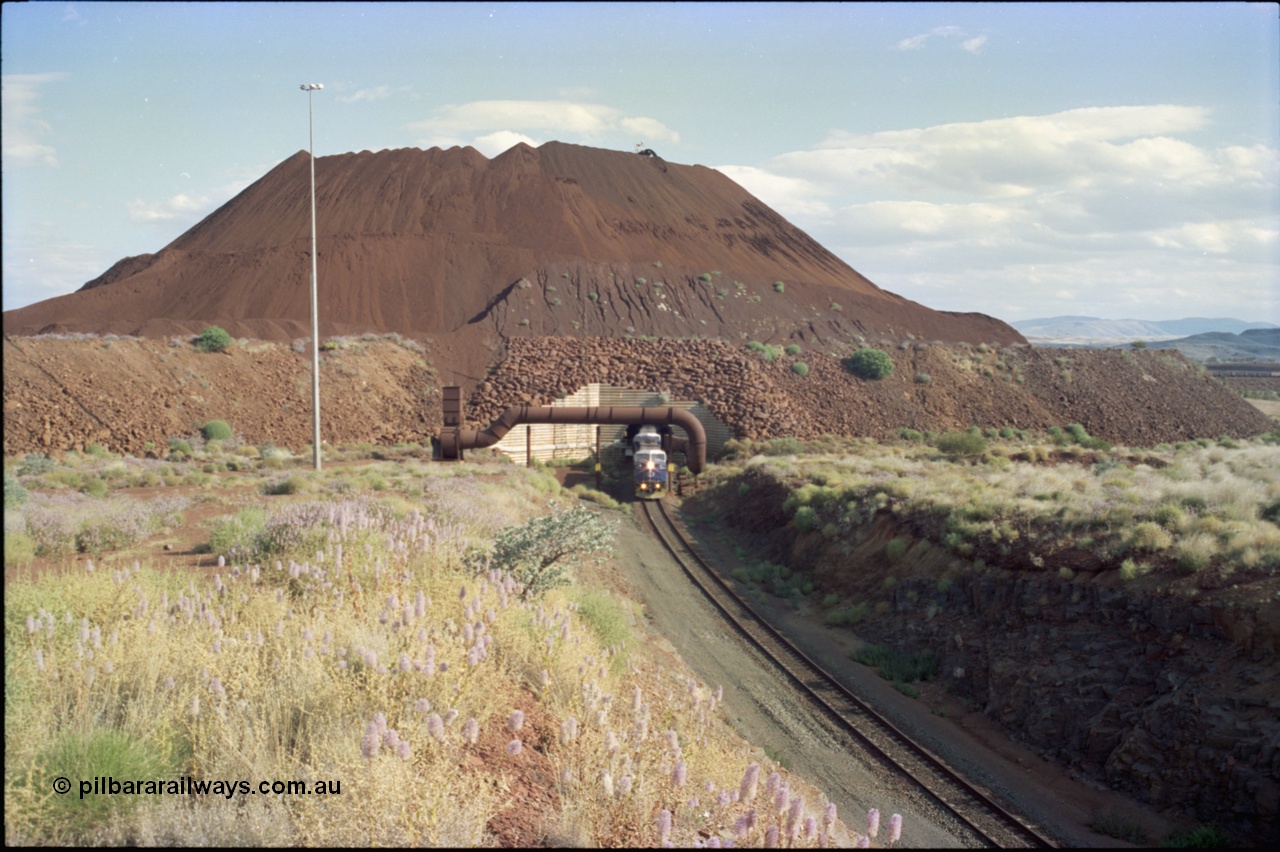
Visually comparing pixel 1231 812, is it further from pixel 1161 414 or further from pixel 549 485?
pixel 1161 414

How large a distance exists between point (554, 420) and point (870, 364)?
3078 centimetres

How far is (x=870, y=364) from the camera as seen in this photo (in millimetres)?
63531

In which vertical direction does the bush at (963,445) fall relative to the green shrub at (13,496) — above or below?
below

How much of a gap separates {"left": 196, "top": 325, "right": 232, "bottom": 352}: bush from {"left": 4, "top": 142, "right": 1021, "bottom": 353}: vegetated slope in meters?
5.02

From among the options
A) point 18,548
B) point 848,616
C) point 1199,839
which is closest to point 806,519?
point 848,616

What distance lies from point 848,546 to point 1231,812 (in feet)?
44.4

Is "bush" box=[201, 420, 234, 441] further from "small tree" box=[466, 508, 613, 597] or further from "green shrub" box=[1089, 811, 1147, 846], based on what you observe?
"green shrub" box=[1089, 811, 1147, 846]

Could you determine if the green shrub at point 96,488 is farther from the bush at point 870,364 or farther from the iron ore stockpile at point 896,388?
the bush at point 870,364

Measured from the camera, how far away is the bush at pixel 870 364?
2493 inches

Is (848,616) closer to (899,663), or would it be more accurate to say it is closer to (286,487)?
(899,663)

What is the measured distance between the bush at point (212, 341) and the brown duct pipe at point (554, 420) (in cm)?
1506

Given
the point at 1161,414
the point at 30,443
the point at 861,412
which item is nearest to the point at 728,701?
the point at 30,443

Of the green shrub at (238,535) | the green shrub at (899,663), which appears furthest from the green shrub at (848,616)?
the green shrub at (238,535)

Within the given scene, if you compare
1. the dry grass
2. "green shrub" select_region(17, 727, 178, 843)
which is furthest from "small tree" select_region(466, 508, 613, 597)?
"green shrub" select_region(17, 727, 178, 843)
